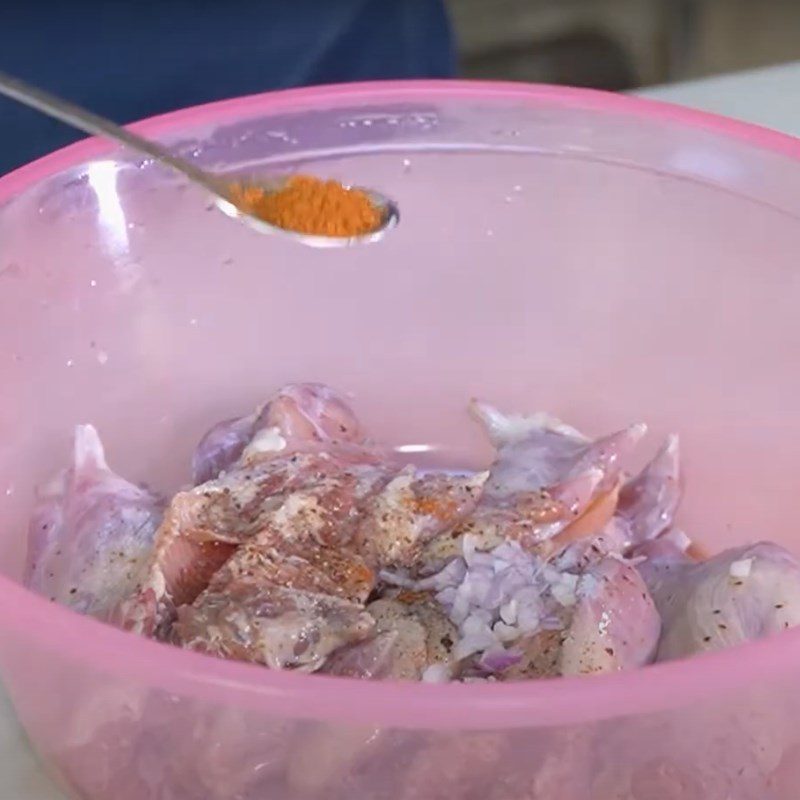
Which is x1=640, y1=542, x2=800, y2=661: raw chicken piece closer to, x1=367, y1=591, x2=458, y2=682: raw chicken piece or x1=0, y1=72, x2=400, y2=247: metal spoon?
x1=367, y1=591, x2=458, y2=682: raw chicken piece

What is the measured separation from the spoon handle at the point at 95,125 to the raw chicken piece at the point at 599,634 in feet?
0.88

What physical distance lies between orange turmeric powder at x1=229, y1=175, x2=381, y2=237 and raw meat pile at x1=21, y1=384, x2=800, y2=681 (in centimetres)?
9

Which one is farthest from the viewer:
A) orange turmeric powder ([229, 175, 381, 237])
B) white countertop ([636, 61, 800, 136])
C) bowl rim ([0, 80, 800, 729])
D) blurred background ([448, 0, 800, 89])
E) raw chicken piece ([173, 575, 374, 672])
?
blurred background ([448, 0, 800, 89])

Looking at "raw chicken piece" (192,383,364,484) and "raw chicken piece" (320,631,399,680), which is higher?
"raw chicken piece" (192,383,364,484)

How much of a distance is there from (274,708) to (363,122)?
42 centimetres

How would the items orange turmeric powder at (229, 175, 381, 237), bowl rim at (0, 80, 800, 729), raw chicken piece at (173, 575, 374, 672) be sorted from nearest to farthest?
bowl rim at (0, 80, 800, 729) < raw chicken piece at (173, 575, 374, 672) < orange turmeric powder at (229, 175, 381, 237)

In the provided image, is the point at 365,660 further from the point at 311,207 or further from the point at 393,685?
the point at 311,207

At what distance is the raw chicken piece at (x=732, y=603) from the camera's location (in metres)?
0.48

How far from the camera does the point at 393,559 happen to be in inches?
21.9

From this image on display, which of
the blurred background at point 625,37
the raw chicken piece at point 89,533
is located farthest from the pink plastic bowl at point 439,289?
the blurred background at point 625,37

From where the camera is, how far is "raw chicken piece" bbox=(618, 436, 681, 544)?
63 centimetres

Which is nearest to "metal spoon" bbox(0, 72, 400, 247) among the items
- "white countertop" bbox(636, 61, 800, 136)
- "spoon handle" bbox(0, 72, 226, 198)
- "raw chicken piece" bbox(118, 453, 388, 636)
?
"spoon handle" bbox(0, 72, 226, 198)

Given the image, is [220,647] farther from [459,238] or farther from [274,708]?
[459,238]

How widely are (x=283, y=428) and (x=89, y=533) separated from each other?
0.36 ft
